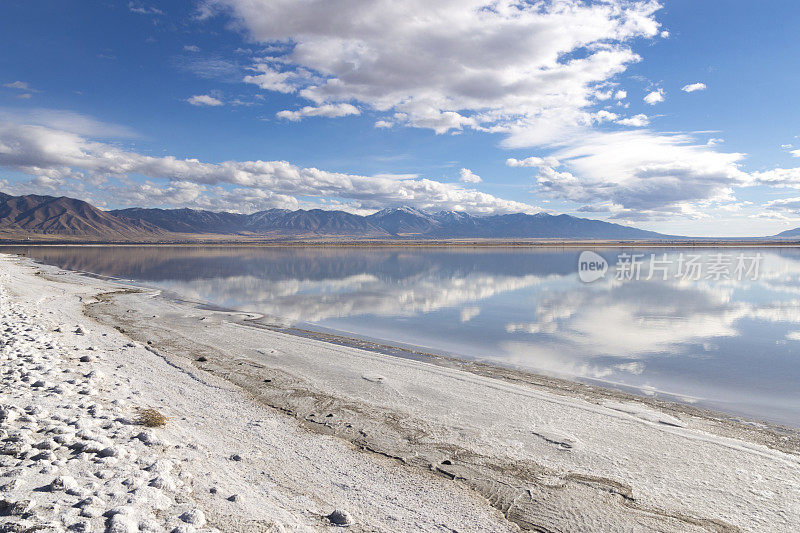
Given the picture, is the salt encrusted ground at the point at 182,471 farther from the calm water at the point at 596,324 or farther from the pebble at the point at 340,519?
the calm water at the point at 596,324

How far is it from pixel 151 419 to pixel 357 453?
347cm

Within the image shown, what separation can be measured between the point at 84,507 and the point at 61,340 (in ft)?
36.0

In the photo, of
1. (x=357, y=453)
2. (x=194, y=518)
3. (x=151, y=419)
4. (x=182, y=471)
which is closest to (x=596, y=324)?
(x=357, y=453)

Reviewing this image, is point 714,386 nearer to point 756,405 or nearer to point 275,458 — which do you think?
point 756,405

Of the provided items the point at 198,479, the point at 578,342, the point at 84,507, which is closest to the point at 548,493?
the point at 198,479

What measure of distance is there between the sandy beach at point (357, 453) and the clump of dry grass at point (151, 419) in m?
0.18

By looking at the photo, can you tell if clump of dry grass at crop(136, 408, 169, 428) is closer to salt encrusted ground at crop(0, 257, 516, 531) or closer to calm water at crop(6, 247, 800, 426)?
salt encrusted ground at crop(0, 257, 516, 531)

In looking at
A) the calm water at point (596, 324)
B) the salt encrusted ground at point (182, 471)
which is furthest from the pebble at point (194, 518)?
the calm water at point (596, 324)

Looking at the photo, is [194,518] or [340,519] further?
[340,519]

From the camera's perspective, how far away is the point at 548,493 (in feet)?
20.6

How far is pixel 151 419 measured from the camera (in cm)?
750

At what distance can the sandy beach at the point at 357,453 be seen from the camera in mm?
5266

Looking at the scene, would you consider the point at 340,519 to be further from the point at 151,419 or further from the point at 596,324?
the point at 596,324

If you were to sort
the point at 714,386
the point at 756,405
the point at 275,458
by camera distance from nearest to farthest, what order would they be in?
the point at 275,458
the point at 756,405
the point at 714,386
